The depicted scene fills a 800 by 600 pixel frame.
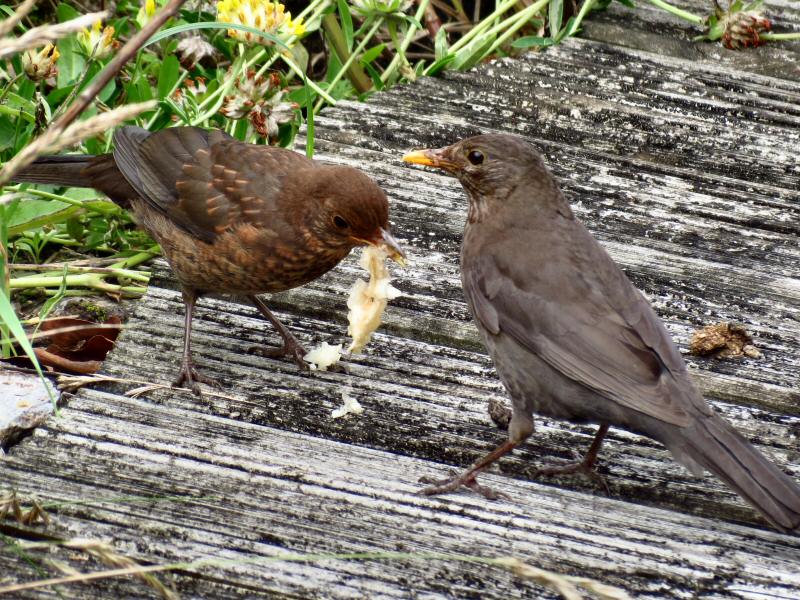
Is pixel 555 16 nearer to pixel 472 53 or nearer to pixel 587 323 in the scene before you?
pixel 472 53

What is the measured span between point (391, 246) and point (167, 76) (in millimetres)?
1787

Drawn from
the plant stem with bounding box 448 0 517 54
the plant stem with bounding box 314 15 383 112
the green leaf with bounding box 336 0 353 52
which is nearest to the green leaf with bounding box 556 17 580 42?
the plant stem with bounding box 448 0 517 54

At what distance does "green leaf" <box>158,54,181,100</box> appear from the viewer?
513cm

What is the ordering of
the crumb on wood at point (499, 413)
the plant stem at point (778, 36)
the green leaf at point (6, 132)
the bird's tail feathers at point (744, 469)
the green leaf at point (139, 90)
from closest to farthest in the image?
the bird's tail feathers at point (744, 469), the crumb on wood at point (499, 413), the green leaf at point (6, 132), the green leaf at point (139, 90), the plant stem at point (778, 36)

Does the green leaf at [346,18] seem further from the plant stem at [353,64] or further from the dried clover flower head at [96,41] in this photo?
the dried clover flower head at [96,41]

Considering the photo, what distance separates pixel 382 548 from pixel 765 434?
136cm

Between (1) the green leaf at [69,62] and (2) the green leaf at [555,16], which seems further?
(2) the green leaf at [555,16]

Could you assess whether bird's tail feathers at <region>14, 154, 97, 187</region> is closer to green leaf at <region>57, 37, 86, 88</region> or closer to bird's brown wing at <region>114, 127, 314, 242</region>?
bird's brown wing at <region>114, 127, 314, 242</region>

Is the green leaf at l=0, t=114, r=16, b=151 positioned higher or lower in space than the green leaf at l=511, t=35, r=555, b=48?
lower

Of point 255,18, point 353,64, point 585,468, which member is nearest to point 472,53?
point 353,64

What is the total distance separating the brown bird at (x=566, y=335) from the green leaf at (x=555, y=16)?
194cm

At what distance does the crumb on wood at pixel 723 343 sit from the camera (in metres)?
3.74

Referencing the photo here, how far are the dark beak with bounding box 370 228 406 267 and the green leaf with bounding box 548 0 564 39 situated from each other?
7.82 ft

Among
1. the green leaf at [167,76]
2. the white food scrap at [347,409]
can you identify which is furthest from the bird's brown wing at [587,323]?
the green leaf at [167,76]
